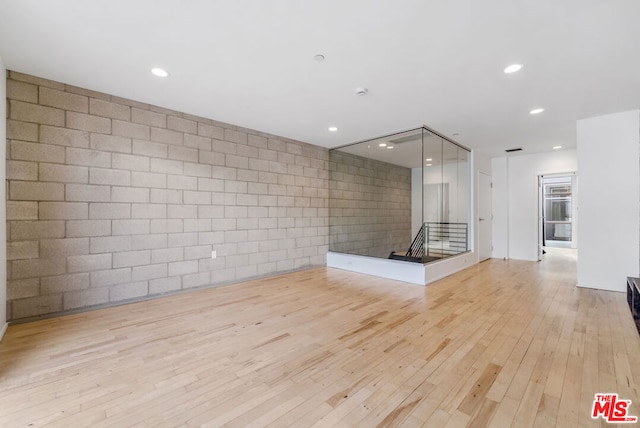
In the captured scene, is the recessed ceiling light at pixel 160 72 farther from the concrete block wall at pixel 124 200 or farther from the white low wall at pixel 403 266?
the white low wall at pixel 403 266

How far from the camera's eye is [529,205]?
6.46 metres

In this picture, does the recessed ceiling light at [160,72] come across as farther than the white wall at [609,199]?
No

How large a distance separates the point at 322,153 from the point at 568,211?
27.6 ft

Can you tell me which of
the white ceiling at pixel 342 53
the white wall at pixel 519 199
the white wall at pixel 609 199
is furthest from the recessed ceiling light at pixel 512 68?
the white wall at pixel 519 199

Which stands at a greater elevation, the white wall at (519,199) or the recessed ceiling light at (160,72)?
the recessed ceiling light at (160,72)

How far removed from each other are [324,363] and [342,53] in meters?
2.59

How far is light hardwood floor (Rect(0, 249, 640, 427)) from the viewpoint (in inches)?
62.6

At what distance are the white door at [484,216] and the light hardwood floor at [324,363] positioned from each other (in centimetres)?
279

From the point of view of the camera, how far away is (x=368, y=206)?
6547mm

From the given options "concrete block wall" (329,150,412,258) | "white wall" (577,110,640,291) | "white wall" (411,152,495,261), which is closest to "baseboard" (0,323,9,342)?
"concrete block wall" (329,150,412,258)

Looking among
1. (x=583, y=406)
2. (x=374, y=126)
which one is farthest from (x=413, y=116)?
(x=583, y=406)

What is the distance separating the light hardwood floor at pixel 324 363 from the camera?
62.6 inches

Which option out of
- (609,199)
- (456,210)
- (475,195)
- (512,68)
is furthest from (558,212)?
(512,68)

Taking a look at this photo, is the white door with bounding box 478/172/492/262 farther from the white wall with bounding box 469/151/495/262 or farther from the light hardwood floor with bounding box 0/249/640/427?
the light hardwood floor with bounding box 0/249/640/427
